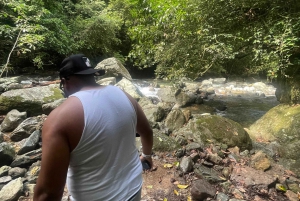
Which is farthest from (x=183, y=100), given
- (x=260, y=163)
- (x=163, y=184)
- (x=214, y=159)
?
(x=163, y=184)

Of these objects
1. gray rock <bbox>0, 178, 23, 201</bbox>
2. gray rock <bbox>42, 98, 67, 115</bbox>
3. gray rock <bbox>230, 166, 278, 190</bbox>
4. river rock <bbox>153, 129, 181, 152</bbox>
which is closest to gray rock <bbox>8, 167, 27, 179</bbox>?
gray rock <bbox>0, 178, 23, 201</bbox>

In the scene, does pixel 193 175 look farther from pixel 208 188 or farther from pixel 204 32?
pixel 204 32

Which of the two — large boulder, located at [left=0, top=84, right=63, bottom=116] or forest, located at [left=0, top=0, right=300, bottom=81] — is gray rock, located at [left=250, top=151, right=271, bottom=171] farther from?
large boulder, located at [left=0, top=84, right=63, bottom=116]

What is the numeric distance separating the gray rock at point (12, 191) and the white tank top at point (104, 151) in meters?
1.98

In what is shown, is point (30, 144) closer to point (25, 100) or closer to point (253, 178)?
point (25, 100)

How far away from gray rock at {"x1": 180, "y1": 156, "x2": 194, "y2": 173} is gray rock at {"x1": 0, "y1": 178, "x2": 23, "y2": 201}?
2.39 m

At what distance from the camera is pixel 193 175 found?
3.71 meters

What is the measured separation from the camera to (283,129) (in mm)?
6000

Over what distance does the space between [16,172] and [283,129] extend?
20.2 ft

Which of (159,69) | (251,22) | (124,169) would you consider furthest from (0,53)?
(124,169)

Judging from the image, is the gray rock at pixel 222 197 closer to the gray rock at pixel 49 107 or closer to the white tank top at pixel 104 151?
the white tank top at pixel 104 151

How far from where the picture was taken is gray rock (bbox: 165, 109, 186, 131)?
5980mm

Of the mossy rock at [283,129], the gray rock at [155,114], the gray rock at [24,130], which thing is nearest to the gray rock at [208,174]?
the mossy rock at [283,129]

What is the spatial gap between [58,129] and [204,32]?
5559mm
